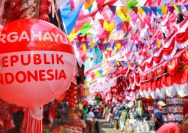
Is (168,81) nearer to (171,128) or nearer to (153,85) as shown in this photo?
(153,85)

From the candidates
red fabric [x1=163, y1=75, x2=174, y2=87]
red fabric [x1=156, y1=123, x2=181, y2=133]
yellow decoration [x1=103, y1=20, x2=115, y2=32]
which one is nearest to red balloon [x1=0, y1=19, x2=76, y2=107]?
red fabric [x1=156, y1=123, x2=181, y2=133]

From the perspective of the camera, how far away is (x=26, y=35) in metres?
2.67

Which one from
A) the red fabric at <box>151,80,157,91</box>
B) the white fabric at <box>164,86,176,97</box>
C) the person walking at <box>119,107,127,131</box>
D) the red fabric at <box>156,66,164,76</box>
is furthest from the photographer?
the person walking at <box>119,107,127,131</box>

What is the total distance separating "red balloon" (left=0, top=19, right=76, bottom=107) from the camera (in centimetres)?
259

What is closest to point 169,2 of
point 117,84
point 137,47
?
point 137,47

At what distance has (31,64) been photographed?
8.54 feet

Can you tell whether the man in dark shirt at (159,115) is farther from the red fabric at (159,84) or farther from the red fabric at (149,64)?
the red fabric at (149,64)

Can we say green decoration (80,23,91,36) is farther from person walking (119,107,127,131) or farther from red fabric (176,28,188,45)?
person walking (119,107,127,131)

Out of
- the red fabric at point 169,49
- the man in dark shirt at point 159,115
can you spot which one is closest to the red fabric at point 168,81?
the red fabric at point 169,49

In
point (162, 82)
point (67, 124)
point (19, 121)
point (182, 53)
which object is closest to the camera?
point (19, 121)

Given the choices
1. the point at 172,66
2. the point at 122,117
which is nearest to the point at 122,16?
the point at 172,66

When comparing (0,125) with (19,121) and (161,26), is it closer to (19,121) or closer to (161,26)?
(19,121)

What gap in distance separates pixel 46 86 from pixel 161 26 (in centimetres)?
985

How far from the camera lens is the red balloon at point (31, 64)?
2590mm
